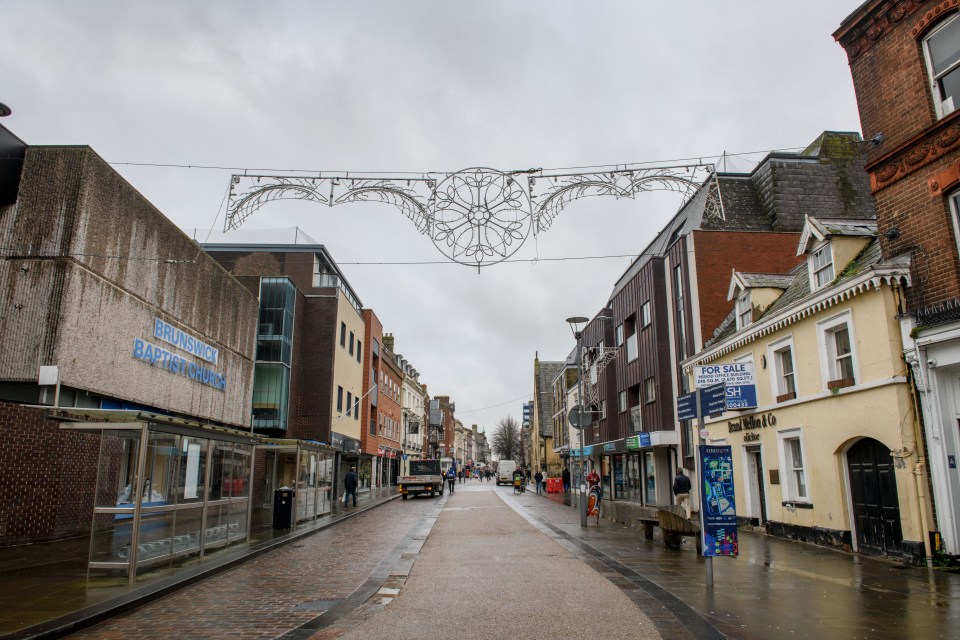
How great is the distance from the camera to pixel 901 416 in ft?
A: 37.8

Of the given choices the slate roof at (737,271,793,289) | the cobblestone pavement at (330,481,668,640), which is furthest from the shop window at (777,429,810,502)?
the cobblestone pavement at (330,481,668,640)

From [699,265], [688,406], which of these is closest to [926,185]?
[688,406]

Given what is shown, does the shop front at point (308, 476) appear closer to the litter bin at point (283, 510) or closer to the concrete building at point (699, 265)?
the litter bin at point (283, 510)

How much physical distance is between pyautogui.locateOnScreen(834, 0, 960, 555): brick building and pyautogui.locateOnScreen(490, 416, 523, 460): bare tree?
370 ft

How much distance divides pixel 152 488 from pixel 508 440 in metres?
119

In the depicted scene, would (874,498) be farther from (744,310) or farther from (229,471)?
(229,471)

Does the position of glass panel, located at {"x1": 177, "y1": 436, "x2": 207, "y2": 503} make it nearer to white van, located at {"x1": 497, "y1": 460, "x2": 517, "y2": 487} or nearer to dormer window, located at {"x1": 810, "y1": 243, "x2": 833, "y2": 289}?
dormer window, located at {"x1": 810, "y1": 243, "x2": 833, "y2": 289}

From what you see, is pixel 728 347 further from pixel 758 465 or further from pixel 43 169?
pixel 43 169

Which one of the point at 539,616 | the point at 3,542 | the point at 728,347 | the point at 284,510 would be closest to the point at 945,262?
the point at 728,347

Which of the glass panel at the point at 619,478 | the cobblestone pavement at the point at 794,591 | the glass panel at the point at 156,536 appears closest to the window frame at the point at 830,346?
the cobblestone pavement at the point at 794,591

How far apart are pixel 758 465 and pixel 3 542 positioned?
18.3m

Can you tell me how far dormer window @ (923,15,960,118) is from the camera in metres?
11.2

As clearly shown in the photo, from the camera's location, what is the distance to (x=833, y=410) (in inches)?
542

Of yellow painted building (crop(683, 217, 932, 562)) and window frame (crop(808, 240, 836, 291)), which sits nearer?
yellow painted building (crop(683, 217, 932, 562))
